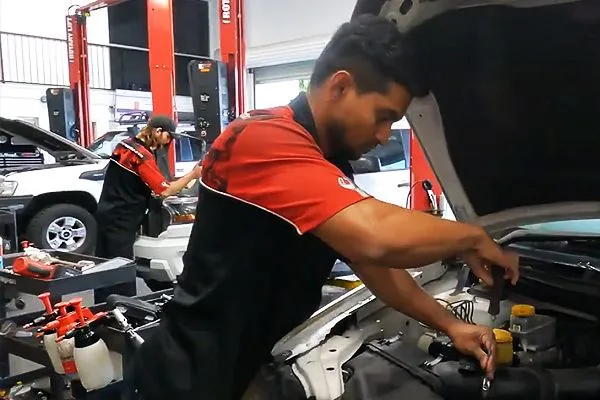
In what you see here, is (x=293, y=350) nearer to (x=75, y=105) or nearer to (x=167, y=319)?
(x=167, y=319)

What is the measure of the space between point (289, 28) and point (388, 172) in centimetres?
707

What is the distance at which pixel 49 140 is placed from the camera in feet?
21.4

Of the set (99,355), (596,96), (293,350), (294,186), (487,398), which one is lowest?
(99,355)

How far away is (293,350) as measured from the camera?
5.23 ft

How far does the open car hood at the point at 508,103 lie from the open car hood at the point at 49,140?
5228 mm

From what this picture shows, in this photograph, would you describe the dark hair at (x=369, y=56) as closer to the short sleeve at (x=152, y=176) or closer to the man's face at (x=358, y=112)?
the man's face at (x=358, y=112)

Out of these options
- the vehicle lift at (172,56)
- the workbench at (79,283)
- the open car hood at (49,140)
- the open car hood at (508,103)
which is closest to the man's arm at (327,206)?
the open car hood at (508,103)

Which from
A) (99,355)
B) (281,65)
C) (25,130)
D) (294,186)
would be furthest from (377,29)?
(281,65)

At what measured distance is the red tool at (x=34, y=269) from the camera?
10.1ft

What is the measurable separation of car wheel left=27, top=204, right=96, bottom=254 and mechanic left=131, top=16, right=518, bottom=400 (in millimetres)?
4815

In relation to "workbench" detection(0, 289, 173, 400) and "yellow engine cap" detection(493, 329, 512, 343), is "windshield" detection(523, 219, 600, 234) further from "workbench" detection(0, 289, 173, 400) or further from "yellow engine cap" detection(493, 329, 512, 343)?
"workbench" detection(0, 289, 173, 400)

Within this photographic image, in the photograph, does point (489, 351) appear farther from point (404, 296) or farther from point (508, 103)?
point (508, 103)


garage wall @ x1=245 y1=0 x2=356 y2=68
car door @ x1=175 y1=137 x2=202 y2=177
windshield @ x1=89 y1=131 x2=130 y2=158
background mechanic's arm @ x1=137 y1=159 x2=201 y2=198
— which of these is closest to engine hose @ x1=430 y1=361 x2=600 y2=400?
background mechanic's arm @ x1=137 y1=159 x2=201 y2=198

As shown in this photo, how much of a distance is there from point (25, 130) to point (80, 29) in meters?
3.92
